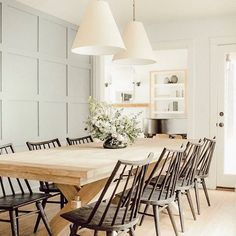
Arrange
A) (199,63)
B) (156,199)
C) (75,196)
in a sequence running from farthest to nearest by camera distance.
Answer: (199,63)
(156,199)
(75,196)

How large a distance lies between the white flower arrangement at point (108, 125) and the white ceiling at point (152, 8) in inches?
72.9

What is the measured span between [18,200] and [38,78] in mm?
2414

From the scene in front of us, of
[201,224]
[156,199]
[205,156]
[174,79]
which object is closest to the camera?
[156,199]

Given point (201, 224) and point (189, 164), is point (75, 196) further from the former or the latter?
point (201, 224)

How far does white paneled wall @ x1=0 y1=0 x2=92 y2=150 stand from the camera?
4.58m

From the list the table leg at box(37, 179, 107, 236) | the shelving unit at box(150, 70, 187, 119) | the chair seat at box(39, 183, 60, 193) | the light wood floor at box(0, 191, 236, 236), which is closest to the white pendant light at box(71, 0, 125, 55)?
the table leg at box(37, 179, 107, 236)

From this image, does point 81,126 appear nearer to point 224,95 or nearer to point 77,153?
point 224,95

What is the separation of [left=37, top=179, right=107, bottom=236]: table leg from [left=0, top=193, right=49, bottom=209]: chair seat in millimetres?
342

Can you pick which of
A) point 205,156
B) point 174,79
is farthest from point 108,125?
point 174,79

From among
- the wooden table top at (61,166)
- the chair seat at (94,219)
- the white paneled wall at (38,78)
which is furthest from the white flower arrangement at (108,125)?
the white paneled wall at (38,78)

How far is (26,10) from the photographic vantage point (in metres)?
4.84

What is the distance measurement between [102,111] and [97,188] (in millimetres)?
1117

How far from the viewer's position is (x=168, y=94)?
9.99m

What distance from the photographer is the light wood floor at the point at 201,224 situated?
139 inches
